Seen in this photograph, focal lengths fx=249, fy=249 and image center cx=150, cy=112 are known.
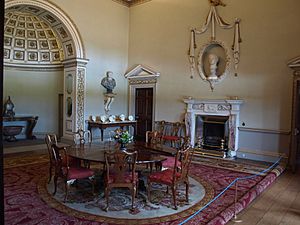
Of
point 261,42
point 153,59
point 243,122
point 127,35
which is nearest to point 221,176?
point 243,122

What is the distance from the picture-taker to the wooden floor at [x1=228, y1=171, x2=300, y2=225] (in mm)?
3422

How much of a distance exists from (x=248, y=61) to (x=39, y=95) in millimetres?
7762

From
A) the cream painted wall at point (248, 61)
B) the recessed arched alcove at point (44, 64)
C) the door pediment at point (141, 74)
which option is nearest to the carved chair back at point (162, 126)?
the cream painted wall at point (248, 61)

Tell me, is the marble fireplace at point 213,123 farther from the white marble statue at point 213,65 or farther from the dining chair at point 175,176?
the dining chair at point 175,176

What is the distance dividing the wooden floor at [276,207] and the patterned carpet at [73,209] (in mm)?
119

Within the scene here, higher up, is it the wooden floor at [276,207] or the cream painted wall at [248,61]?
the cream painted wall at [248,61]

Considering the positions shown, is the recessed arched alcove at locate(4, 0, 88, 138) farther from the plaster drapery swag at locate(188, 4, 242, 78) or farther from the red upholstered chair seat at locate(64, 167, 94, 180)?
the red upholstered chair seat at locate(64, 167, 94, 180)

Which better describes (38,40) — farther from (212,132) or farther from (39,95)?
(212,132)

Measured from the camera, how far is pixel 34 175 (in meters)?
5.01

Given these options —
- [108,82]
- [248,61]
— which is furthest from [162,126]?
[248,61]

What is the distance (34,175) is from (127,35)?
21.8 feet

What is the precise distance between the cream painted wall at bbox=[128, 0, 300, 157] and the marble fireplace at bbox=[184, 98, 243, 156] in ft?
0.84

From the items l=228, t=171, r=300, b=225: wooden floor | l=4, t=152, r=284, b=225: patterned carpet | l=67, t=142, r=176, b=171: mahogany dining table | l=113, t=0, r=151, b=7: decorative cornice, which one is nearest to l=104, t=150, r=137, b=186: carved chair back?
l=67, t=142, r=176, b=171: mahogany dining table

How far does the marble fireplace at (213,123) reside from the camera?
7.05 metres
